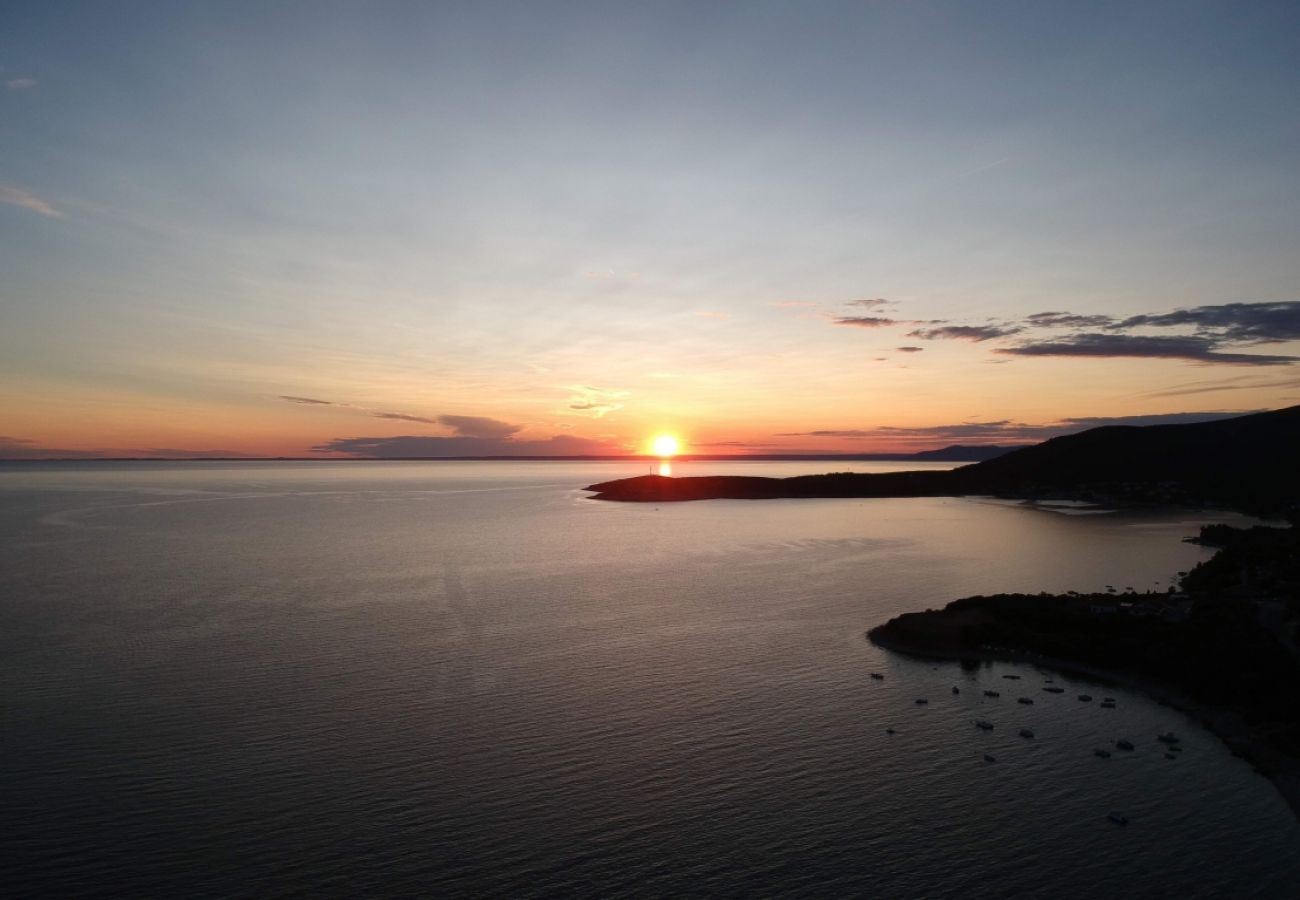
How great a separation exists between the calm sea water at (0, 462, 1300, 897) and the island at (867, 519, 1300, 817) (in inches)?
101

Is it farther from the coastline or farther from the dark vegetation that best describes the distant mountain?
the coastline

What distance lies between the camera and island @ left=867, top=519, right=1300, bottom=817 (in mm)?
38031

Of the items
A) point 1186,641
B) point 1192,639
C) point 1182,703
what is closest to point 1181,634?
point 1192,639

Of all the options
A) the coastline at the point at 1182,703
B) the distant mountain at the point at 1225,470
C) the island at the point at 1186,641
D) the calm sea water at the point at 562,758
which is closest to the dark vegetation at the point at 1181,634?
the island at the point at 1186,641

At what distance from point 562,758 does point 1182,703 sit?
34.6 meters

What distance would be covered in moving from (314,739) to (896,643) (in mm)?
37683

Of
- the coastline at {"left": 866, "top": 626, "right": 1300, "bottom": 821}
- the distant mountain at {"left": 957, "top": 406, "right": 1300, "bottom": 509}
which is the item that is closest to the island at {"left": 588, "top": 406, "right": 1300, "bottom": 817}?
the coastline at {"left": 866, "top": 626, "right": 1300, "bottom": 821}

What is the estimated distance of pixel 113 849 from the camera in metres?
25.5

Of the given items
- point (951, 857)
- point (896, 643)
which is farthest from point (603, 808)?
point (896, 643)

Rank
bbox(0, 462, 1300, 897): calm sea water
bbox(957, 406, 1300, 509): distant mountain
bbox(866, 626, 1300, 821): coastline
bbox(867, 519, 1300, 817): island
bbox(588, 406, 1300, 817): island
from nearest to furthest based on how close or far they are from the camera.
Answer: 1. bbox(0, 462, 1300, 897): calm sea water
2. bbox(866, 626, 1300, 821): coastline
3. bbox(867, 519, 1300, 817): island
4. bbox(588, 406, 1300, 817): island
5. bbox(957, 406, 1300, 509): distant mountain

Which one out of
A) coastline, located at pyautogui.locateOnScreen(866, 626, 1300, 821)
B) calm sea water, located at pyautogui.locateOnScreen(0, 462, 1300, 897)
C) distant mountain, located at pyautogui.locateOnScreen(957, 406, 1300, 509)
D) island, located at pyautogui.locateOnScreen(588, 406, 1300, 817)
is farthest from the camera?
distant mountain, located at pyautogui.locateOnScreen(957, 406, 1300, 509)

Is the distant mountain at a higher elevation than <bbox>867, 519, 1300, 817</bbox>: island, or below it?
higher

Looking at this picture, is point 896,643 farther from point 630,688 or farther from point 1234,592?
point 1234,592

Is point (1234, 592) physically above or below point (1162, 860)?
above
